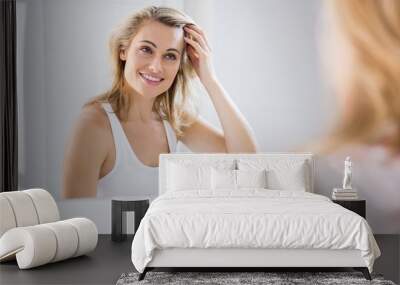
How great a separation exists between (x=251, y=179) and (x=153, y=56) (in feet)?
5.81

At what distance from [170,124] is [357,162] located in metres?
2.12

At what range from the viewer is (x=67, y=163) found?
23.5 ft

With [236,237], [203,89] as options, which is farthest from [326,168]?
[236,237]

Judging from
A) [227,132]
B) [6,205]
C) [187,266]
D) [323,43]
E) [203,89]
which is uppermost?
[323,43]

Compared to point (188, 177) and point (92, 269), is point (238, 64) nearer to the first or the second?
point (188, 177)

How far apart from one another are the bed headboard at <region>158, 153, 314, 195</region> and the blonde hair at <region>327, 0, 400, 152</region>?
710 mm

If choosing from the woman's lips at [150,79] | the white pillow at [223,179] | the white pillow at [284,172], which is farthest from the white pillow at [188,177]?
the woman's lips at [150,79]

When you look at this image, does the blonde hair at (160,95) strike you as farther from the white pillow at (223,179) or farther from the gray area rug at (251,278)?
the gray area rug at (251,278)

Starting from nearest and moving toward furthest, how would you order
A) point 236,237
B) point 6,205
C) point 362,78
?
point 236,237 → point 6,205 → point 362,78

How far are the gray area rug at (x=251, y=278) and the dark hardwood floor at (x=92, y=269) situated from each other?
0.20 meters

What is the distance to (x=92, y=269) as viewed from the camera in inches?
208

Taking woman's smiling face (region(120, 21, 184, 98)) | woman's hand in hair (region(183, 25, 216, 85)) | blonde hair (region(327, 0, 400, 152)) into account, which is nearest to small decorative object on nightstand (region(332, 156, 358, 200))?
blonde hair (region(327, 0, 400, 152))

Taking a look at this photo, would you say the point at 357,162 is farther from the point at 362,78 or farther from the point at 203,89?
the point at 203,89

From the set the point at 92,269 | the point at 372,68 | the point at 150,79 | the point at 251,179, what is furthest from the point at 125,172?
the point at 372,68
